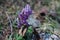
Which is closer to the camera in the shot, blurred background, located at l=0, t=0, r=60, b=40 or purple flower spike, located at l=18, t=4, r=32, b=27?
purple flower spike, located at l=18, t=4, r=32, b=27

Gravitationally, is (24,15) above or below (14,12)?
above

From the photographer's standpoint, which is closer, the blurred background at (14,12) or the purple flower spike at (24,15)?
the purple flower spike at (24,15)

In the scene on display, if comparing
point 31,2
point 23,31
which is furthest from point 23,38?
point 31,2

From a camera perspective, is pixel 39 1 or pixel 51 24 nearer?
pixel 51 24

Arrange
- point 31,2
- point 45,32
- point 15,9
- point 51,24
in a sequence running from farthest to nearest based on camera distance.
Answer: point 31,2
point 15,9
point 51,24
point 45,32

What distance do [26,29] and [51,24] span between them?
2.59 feet

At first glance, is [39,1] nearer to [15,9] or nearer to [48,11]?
[48,11]

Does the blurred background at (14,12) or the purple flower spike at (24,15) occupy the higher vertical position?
the purple flower spike at (24,15)

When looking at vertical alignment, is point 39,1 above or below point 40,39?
above

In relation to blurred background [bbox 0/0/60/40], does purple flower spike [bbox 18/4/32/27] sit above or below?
above

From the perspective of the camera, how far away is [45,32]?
288 cm

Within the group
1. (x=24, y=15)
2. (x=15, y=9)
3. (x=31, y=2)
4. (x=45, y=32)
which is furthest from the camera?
(x=31, y=2)

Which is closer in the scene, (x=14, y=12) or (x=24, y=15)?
(x=24, y=15)

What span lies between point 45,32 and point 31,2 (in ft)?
4.32
